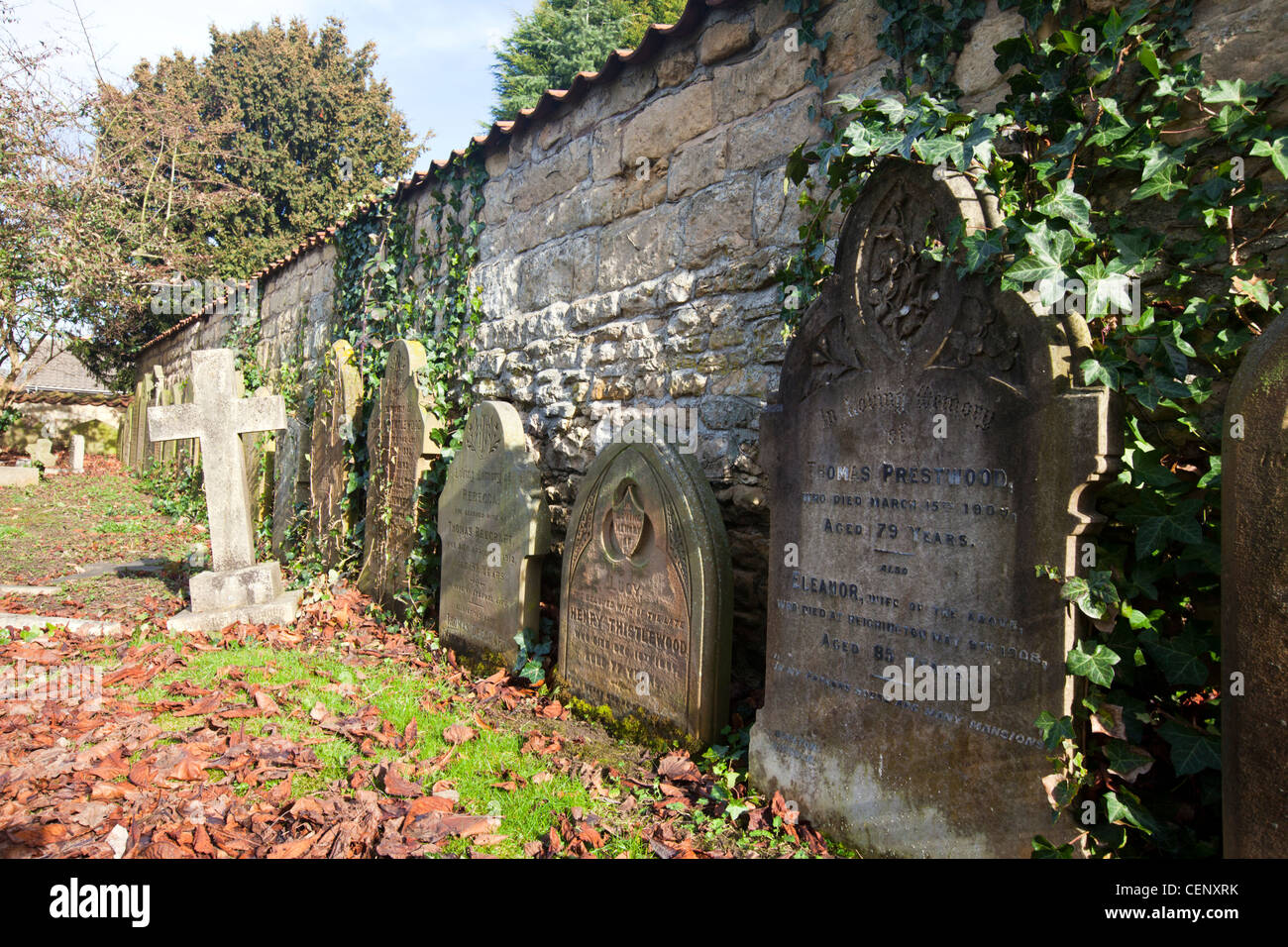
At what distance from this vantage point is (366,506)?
6188 millimetres

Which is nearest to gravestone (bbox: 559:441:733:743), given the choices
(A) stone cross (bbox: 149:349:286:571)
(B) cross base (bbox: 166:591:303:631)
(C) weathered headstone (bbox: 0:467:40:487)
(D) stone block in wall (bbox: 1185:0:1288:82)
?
(D) stone block in wall (bbox: 1185:0:1288:82)

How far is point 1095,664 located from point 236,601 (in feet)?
17.1

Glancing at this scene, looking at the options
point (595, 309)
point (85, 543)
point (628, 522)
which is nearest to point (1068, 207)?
point (628, 522)

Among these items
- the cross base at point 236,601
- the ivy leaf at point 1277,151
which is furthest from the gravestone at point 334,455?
the ivy leaf at point 1277,151

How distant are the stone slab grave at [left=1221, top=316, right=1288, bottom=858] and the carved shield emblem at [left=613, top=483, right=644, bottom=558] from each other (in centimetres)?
223

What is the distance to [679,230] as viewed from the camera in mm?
4297

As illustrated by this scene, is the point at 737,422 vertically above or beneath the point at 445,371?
beneath

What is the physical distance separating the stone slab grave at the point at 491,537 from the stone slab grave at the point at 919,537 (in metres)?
1.70

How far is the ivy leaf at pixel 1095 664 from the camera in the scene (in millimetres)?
2080

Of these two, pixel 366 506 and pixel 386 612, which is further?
pixel 366 506

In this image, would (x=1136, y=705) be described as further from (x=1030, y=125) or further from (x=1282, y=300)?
(x=1030, y=125)

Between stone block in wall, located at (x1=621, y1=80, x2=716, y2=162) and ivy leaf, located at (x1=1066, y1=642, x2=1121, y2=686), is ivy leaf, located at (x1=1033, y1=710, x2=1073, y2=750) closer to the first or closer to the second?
ivy leaf, located at (x1=1066, y1=642, x2=1121, y2=686)
